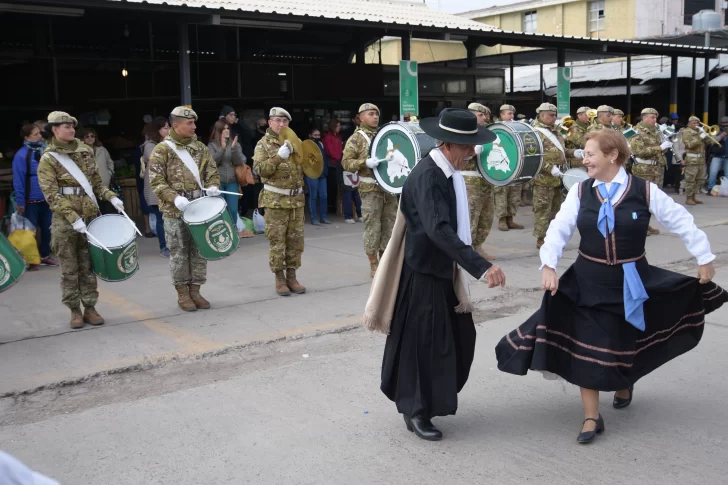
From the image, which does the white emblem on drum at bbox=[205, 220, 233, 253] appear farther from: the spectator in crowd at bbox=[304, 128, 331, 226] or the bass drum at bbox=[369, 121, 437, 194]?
the spectator in crowd at bbox=[304, 128, 331, 226]

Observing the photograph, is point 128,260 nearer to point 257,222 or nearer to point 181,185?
point 181,185

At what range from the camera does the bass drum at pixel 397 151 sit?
795cm

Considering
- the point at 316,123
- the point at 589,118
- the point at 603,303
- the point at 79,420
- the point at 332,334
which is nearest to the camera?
the point at 603,303

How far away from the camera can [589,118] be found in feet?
39.4

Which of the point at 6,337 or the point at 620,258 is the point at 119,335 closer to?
the point at 6,337

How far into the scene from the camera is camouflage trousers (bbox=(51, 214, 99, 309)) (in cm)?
647

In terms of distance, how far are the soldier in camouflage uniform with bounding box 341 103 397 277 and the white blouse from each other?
4.20m

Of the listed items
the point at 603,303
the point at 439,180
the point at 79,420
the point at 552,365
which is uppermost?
the point at 439,180

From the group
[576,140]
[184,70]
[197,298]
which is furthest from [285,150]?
[576,140]

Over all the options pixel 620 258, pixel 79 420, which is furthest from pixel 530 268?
pixel 79 420

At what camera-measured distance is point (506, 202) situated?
487 inches

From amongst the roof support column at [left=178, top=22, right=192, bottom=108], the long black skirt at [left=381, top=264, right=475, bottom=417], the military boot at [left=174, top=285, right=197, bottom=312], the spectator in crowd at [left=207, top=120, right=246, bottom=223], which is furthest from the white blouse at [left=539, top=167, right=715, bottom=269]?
the roof support column at [left=178, top=22, right=192, bottom=108]

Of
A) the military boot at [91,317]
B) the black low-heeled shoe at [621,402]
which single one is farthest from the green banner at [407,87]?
the black low-heeled shoe at [621,402]

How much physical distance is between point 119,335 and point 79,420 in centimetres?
185
